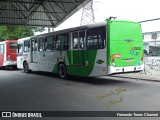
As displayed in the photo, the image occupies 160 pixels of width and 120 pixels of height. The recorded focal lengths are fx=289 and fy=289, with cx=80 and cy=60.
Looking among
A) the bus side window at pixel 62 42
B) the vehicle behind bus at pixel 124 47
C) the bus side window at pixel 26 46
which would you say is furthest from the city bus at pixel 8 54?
the vehicle behind bus at pixel 124 47

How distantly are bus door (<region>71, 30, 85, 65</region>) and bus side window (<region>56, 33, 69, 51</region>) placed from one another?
76 cm

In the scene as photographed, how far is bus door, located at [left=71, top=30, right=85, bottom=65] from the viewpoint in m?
14.9

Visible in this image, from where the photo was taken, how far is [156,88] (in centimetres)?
1223

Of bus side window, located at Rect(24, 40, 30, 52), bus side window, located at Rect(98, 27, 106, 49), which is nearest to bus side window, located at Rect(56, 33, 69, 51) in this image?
bus side window, located at Rect(98, 27, 106, 49)

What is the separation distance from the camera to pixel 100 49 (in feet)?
44.9

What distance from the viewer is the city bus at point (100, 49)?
13.4 m

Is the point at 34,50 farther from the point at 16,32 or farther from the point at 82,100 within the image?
the point at 16,32

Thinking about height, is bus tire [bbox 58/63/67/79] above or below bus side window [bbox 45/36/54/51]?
below

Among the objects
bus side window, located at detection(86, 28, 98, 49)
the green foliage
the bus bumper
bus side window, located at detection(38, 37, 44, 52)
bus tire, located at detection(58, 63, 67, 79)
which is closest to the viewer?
the bus bumper

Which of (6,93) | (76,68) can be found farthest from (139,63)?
(6,93)

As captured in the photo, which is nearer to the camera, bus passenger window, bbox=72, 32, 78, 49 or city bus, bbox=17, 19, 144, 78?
city bus, bbox=17, 19, 144, 78

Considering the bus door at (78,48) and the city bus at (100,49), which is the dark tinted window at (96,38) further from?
the bus door at (78,48)

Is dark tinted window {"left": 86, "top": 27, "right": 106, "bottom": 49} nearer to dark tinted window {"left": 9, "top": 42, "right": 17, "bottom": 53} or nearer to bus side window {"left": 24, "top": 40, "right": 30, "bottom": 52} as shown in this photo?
bus side window {"left": 24, "top": 40, "right": 30, "bottom": 52}

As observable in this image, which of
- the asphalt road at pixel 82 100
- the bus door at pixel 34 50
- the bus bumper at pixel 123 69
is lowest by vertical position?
the asphalt road at pixel 82 100
